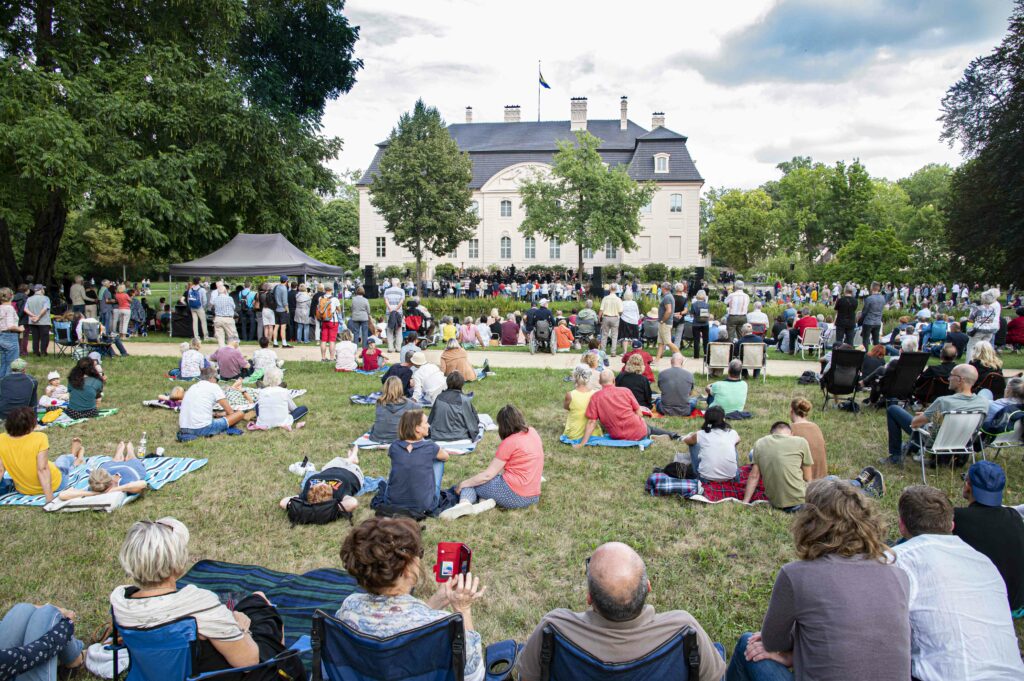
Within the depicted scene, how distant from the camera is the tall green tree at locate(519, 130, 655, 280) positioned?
39844mm

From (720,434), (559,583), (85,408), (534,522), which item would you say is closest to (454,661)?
(559,583)

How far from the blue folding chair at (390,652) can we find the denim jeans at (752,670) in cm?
128

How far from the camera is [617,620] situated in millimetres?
2465

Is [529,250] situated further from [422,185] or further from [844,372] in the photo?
[844,372]

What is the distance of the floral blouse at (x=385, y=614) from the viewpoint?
103 inches

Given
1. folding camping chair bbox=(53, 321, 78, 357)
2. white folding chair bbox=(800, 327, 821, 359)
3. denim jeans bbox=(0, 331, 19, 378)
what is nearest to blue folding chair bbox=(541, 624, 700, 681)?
denim jeans bbox=(0, 331, 19, 378)

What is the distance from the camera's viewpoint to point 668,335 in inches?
572

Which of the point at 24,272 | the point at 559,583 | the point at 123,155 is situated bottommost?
the point at 559,583

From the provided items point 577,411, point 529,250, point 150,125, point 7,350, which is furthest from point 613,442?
point 529,250

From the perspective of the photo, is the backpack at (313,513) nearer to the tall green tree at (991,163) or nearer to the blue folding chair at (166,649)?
the blue folding chair at (166,649)

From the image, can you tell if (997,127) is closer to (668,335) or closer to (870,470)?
(668,335)

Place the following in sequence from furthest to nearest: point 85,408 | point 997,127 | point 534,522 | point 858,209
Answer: point 858,209, point 997,127, point 85,408, point 534,522

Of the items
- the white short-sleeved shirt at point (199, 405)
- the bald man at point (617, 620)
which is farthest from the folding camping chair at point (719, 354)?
the bald man at point (617, 620)

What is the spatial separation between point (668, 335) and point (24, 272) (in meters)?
18.3
